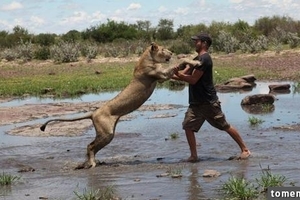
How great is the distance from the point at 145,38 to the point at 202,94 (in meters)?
49.5

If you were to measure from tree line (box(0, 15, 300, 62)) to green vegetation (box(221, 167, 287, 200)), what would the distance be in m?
32.4

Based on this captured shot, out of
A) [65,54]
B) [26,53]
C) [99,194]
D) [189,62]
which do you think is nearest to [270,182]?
[99,194]

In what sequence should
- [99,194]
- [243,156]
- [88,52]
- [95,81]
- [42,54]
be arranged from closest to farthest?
[99,194], [243,156], [95,81], [88,52], [42,54]

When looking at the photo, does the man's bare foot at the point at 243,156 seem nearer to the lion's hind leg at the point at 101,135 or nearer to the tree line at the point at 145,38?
the lion's hind leg at the point at 101,135

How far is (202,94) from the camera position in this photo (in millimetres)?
9641

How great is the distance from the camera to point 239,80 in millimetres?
21266

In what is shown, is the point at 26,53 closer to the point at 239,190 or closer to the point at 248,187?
the point at 248,187

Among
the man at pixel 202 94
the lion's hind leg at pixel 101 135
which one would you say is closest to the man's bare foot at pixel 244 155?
the man at pixel 202 94

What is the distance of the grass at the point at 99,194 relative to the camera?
6.92 m

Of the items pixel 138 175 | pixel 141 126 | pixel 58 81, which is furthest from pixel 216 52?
pixel 138 175

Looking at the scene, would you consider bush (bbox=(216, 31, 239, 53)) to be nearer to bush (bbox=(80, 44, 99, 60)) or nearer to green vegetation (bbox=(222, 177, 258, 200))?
bush (bbox=(80, 44, 99, 60))

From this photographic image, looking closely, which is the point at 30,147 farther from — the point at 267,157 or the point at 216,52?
the point at 216,52

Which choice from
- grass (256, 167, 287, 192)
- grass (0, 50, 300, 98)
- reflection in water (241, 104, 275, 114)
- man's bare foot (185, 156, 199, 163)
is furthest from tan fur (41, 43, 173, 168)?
grass (0, 50, 300, 98)

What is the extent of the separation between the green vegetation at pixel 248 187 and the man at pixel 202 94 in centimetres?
231
